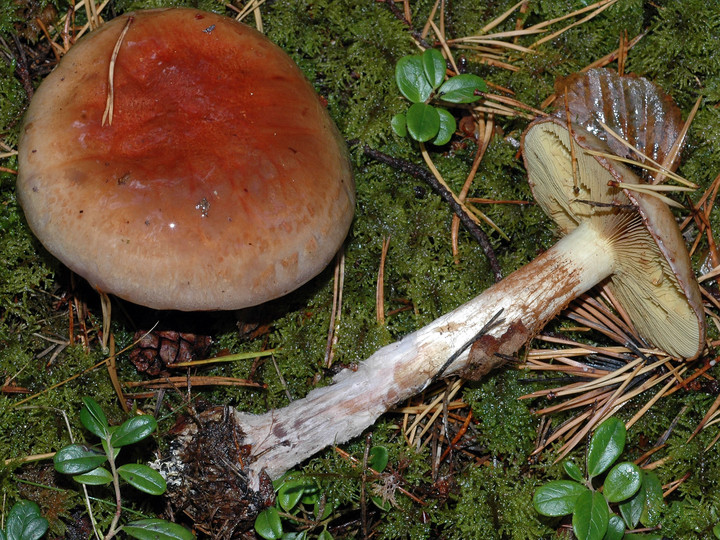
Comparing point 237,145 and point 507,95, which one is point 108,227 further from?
point 507,95

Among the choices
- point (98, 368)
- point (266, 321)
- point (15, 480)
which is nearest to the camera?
point (15, 480)

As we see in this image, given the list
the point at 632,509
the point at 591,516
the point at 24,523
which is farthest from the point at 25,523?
the point at 632,509

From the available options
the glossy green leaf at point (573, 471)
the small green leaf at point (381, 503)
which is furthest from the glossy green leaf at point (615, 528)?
the small green leaf at point (381, 503)

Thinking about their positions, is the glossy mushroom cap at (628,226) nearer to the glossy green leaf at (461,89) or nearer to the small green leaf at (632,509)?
the glossy green leaf at (461,89)

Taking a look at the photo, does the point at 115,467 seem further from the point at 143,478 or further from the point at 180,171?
the point at 180,171

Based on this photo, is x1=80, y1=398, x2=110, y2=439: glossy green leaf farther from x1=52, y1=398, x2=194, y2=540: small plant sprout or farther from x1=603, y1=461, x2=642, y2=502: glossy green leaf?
x1=603, y1=461, x2=642, y2=502: glossy green leaf

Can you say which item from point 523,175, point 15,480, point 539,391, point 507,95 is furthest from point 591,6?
point 15,480

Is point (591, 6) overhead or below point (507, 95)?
A: overhead
